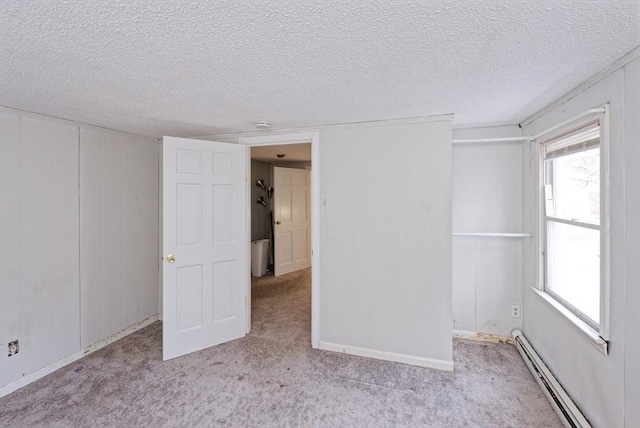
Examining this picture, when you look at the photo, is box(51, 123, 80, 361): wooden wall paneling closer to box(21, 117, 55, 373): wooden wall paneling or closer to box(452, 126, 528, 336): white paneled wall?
box(21, 117, 55, 373): wooden wall paneling

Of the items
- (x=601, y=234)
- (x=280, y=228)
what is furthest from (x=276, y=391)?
(x=280, y=228)

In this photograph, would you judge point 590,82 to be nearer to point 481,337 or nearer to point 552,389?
point 552,389

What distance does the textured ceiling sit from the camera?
100 cm

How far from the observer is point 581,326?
1726 mm

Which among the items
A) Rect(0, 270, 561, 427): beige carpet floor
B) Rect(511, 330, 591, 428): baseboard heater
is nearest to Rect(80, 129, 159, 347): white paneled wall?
Rect(0, 270, 561, 427): beige carpet floor

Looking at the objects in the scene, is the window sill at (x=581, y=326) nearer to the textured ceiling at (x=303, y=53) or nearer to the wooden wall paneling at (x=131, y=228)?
the textured ceiling at (x=303, y=53)

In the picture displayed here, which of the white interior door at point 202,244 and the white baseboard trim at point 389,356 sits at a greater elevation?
the white interior door at point 202,244

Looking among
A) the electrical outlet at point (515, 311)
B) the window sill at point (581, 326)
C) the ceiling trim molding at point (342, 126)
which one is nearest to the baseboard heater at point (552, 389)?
the electrical outlet at point (515, 311)

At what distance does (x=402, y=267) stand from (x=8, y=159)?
3116 mm

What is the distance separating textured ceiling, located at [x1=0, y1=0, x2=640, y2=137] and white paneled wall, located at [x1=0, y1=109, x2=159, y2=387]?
0.41 m

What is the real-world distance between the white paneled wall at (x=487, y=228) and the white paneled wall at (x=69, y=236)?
10.9 ft

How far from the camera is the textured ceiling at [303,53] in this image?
997 millimetres

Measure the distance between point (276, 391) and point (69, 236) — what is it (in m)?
2.18

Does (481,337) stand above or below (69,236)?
below
